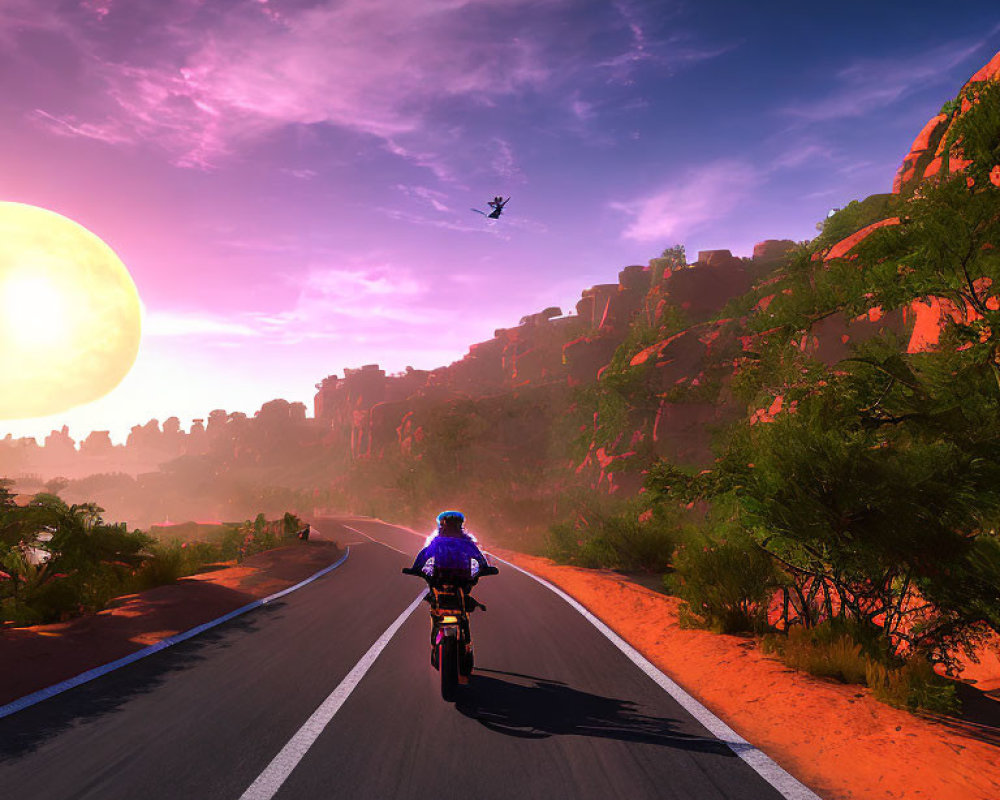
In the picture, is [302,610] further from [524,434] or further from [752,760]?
[524,434]

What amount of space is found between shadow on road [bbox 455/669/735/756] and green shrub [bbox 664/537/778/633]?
13.2ft

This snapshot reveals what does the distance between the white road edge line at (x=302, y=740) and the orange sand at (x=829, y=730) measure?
11.6 feet

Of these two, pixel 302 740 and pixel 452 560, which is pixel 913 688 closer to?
pixel 452 560

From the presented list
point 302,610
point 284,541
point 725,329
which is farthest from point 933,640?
point 725,329

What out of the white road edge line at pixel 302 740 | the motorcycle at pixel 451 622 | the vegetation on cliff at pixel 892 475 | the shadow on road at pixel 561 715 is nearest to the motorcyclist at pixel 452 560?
the motorcycle at pixel 451 622

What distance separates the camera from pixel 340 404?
13538 centimetres

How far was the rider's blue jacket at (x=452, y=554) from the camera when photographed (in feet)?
19.3

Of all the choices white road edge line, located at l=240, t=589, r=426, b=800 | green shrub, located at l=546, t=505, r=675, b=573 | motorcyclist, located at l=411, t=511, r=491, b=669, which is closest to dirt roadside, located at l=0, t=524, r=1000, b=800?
motorcyclist, located at l=411, t=511, r=491, b=669

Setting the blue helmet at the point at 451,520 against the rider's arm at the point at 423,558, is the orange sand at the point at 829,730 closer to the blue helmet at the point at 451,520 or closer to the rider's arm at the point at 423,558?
the blue helmet at the point at 451,520

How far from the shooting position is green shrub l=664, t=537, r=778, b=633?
8594 mm

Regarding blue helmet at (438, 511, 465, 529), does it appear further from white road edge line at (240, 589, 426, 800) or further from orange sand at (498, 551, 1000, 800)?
orange sand at (498, 551, 1000, 800)

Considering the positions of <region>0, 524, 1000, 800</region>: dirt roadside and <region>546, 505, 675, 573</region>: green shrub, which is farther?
<region>546, 505, 675, 573</region>: green shrub

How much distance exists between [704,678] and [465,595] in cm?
298

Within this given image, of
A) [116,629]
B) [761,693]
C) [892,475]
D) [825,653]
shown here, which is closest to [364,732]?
[761,693]
